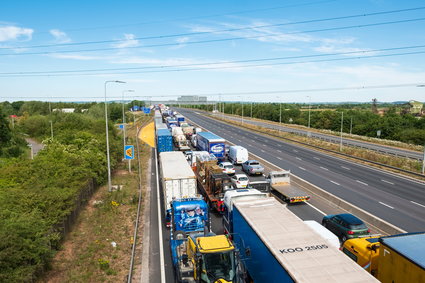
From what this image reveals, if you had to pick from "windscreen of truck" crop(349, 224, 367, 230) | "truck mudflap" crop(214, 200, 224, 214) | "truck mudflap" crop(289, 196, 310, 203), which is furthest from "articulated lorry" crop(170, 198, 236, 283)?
"truck mudflap" crop(289, 196, 310, 203)

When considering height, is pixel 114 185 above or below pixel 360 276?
below

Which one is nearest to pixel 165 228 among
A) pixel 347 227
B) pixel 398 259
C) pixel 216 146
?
pixel 347 227

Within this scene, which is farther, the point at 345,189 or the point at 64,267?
the point at 345,189

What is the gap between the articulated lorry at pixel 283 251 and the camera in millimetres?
8201

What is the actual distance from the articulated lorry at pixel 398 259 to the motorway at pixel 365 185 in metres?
8.29

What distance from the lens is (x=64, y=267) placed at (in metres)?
15.2

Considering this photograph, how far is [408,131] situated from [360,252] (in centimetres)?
8504

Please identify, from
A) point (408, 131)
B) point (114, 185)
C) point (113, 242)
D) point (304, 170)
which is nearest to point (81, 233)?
point (113, 242)

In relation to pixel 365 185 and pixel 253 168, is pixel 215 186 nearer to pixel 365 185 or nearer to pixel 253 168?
pixel 253 168

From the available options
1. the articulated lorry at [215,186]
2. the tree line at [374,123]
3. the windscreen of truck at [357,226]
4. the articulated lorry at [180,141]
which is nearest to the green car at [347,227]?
the windscreen of truck at [357,226]

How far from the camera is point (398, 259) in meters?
10.3

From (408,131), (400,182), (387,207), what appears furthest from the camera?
(408,131)

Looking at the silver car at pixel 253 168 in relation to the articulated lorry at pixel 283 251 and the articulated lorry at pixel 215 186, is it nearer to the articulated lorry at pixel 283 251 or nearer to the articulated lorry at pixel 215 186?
the articulated lorry at pixel 215 186

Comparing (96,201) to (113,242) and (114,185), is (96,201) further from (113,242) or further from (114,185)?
(113,242)
